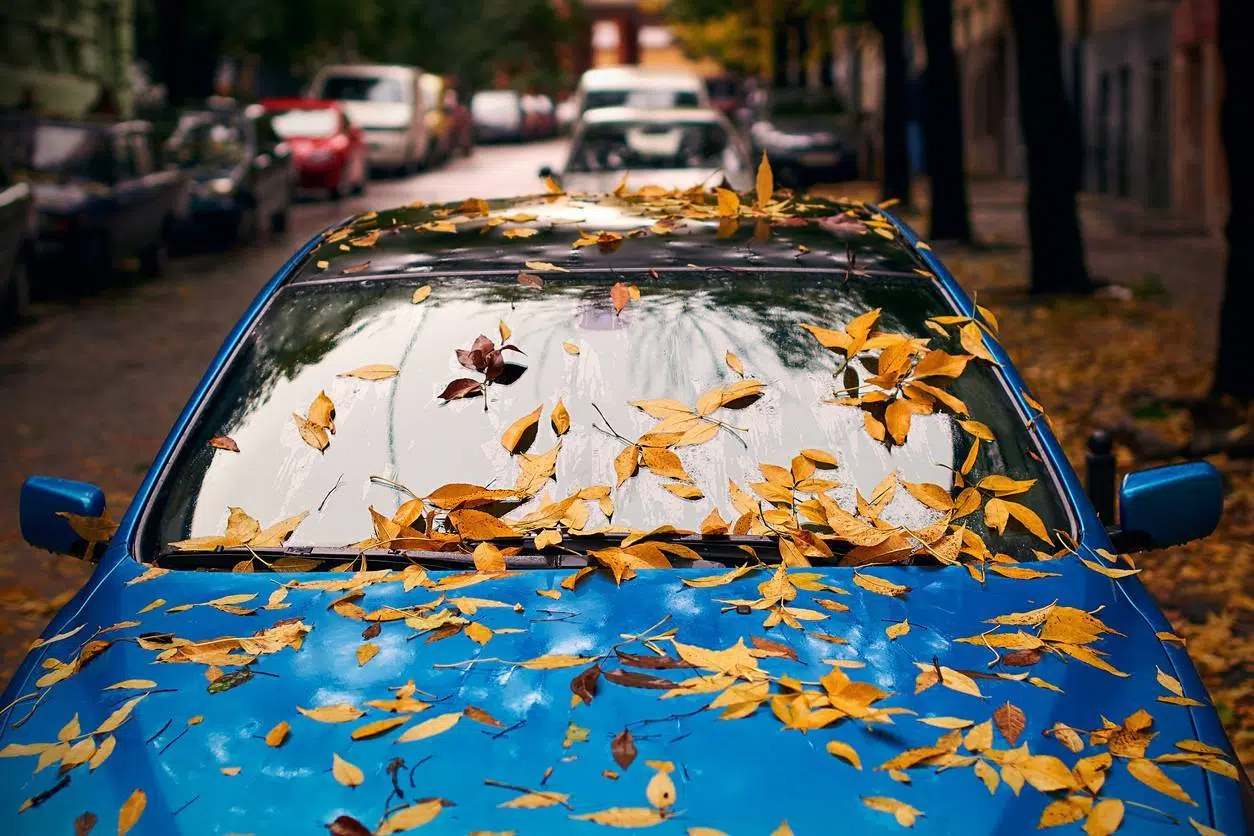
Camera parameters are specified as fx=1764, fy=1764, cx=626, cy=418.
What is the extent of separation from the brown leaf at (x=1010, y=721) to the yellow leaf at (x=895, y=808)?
0.88 ft

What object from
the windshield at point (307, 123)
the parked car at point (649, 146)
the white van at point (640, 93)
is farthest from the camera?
the windshield at point (307, 123)

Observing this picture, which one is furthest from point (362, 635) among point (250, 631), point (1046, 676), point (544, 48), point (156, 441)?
point (544, 48)

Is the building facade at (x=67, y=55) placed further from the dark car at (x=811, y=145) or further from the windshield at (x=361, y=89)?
the dark car at (x=811, y=145)

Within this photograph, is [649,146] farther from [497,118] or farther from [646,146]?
[497,118]

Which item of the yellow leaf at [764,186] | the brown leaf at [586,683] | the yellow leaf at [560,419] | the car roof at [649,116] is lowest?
the brown leaf at [586,683]

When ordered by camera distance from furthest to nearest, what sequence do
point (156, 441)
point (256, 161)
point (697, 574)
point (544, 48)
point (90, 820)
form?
point (544, 48)
point (256, 161)
point (156, 441)
point (697, 574)
point (90, 820)

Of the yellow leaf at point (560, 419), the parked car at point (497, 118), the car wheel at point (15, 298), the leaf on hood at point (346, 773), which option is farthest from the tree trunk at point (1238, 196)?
the parked car at point (497, 118)

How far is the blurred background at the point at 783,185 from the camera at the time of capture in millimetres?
9648

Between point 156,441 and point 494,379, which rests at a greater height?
point 494,379

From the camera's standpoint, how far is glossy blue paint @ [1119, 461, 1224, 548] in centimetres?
345

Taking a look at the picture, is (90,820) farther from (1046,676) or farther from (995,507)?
(995,507)

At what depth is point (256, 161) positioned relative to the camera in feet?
71.3

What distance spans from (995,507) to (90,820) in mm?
1725

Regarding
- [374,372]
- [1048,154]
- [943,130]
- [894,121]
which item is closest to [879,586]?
[374,372]
